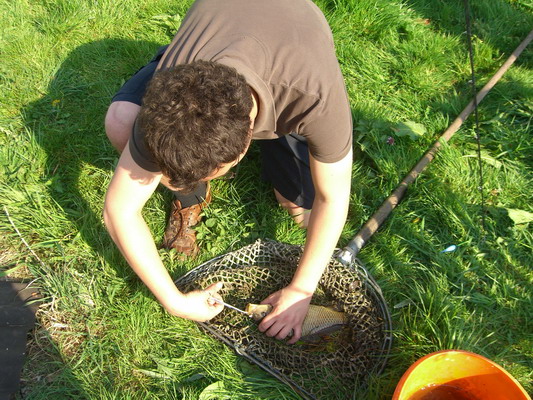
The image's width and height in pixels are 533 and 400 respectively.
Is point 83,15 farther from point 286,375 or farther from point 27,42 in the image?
point 286,375

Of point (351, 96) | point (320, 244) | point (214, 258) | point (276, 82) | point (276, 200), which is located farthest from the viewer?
point (351, 96)

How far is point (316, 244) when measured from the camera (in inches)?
78.3

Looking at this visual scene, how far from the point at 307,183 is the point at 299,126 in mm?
731

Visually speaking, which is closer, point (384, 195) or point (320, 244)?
point (320, 244)

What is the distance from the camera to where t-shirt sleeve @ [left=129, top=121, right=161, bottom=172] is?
1.58m

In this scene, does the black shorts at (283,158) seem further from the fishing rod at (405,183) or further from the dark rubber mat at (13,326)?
the dark rubber mat at (13,326)

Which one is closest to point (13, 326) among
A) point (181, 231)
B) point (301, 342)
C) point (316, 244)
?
point (181, 231)

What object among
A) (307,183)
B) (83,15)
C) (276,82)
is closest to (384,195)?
(307,183)

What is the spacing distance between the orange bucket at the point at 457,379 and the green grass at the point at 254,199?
0.52ft

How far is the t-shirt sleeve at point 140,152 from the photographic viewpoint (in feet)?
5.19

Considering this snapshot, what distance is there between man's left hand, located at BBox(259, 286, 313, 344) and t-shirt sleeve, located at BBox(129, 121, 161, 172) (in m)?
0.82

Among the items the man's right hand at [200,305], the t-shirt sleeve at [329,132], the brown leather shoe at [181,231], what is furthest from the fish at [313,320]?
the t-shirt sleeve at [329,132]

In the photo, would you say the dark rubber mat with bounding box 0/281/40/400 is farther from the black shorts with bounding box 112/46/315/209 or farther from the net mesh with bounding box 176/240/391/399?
the black shorts with bounding box 112/46/315/209

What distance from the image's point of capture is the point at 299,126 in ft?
5.61
